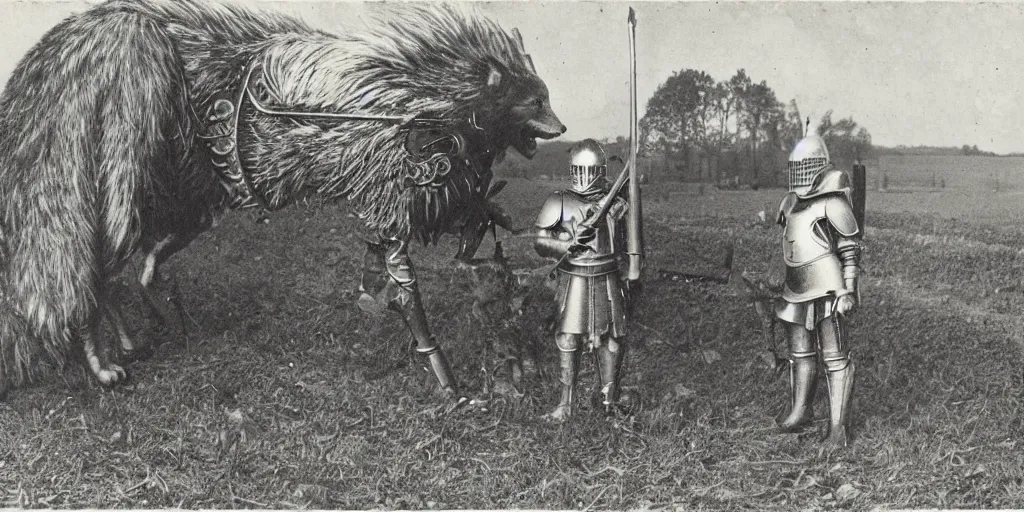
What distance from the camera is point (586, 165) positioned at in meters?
3.99

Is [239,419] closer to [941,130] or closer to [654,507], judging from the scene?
[654,507]

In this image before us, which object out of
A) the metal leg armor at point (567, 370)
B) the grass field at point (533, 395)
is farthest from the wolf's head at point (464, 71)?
the metal leg armor at point (567, 370)

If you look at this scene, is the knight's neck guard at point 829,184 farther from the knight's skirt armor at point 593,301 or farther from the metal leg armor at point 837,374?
the knight's skirt armor at point 593,301

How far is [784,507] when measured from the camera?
388 cm

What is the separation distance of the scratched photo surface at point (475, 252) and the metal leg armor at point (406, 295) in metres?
0.02

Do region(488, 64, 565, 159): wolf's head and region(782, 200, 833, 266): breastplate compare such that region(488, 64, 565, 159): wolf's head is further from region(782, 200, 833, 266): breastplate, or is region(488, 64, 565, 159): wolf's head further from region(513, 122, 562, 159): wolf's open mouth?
region(782, 200, 833, 266): breastplate

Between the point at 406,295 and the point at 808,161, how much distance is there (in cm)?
196

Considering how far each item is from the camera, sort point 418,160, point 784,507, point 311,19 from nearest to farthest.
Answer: point 784,507
point 418,160
point 311,19

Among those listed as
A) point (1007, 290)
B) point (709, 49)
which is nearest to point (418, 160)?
point (709, 49)

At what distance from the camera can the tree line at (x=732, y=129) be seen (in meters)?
4.44

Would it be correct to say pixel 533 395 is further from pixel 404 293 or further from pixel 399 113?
pixel 399 113

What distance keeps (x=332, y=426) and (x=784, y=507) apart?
2.10 m

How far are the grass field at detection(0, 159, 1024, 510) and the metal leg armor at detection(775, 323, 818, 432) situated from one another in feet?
0.27

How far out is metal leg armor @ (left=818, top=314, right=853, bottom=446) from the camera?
3.91 metres
